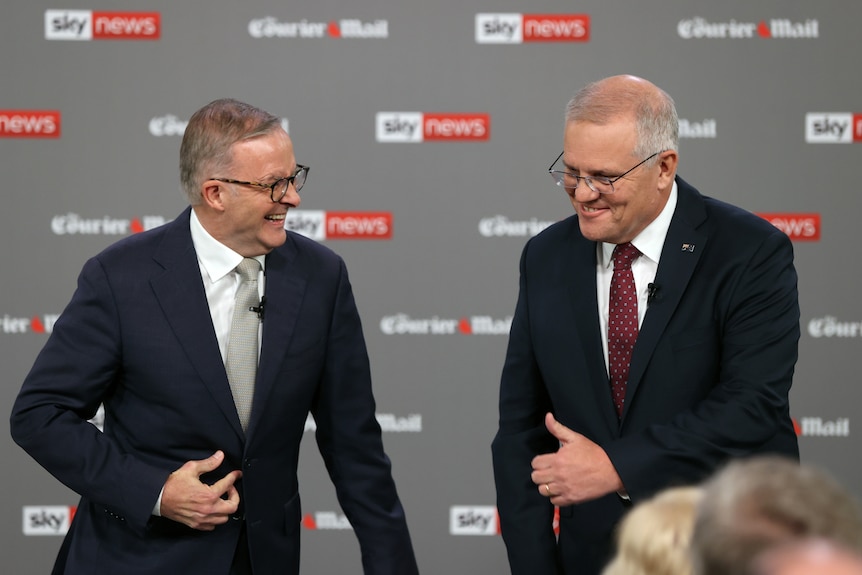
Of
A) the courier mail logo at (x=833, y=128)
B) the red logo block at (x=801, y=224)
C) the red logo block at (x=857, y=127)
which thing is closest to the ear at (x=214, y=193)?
the red logo block at (x=801, y=224)

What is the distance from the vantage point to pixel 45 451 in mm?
2545

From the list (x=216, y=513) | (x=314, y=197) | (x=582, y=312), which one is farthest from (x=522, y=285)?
(x=314, y=197)

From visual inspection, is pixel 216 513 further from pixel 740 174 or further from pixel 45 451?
pixel 740 174

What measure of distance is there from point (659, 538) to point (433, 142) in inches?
149

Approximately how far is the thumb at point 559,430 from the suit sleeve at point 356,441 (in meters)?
0.54

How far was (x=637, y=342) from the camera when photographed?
2.49 metres

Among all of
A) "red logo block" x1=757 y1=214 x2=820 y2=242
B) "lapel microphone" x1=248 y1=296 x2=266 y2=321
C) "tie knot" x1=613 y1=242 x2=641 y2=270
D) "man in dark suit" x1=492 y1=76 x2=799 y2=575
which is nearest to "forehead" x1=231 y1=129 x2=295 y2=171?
"lapel microphone" x1=248 y1=296 x2=266 y2=321

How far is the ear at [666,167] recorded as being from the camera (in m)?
2.53

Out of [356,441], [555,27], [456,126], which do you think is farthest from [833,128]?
[356,441]

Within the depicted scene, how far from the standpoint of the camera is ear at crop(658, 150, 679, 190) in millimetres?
2529

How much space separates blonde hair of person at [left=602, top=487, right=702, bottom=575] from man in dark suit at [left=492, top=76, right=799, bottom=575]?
1015mm

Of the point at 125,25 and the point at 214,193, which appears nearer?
the point at 214,193

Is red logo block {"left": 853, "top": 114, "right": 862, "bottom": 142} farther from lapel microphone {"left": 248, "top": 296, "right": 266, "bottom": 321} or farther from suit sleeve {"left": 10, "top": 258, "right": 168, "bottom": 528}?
suit sleeve {"left": 10, "top": 258, "right": 168, "bottom": 528}

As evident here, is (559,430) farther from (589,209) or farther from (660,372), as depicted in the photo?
(589,209)
